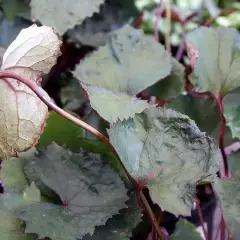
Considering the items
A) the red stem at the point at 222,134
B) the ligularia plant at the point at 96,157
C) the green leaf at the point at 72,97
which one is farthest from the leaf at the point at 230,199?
the green leaf at the point at 72,97

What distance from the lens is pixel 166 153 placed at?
1.33ft

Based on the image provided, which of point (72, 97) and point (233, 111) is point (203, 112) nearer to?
point (233, 111)

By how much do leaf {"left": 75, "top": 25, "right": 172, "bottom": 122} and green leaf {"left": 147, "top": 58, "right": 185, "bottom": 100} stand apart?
1.7 inches

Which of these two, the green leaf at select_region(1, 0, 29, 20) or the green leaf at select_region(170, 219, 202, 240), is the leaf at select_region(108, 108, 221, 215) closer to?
the green leaf at select_region(170, 219, 202, 240)

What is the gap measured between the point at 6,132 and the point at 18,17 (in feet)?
1.40

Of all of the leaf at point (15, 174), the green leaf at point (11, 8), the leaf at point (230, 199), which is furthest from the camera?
the green leaf at point (11, 8)

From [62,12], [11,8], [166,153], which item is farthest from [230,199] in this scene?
[11,8]

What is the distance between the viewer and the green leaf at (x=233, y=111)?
529mm

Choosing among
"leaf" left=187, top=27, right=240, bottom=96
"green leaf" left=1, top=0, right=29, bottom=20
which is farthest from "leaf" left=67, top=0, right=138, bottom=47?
"leaf" left=187, top=27, right=240, bottom=96

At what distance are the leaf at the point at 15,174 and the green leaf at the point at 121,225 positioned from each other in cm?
10

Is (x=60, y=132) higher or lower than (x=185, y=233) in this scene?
higher

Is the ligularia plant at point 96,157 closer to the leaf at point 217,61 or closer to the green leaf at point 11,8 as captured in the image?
the leaf at point 217,61

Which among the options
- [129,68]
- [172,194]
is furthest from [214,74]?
[172,194]

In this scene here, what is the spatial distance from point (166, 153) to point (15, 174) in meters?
0.19
